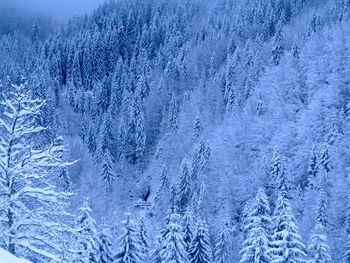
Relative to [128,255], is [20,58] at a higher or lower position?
lower

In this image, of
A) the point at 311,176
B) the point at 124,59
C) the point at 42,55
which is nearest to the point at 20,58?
the point at 42,55

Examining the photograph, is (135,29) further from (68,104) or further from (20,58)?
(68,104)

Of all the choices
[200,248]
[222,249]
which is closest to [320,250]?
[200,248]

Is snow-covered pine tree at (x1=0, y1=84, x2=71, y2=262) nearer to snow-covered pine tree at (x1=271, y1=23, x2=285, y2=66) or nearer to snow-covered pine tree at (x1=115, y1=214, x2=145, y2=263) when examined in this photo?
snow-covered pine tree at (x1=115, y1=214, x2=145, y2=263)

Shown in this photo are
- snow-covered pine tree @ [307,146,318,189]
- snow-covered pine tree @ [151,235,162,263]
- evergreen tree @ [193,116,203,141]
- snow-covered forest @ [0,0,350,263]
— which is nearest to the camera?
snow-covered forest @ [0,0,350,263]

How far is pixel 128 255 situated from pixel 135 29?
155m

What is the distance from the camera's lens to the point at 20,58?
16875 cm

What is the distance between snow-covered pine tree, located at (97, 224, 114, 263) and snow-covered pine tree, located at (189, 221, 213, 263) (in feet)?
28.9

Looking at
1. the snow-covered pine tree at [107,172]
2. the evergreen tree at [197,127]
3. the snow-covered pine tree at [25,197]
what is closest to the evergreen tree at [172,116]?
the evergreen tree at [197,127]

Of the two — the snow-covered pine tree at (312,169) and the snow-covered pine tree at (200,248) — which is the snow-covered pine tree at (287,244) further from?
the snow-covered pine tree at (312,169)

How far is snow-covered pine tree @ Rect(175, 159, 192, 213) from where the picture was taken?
2869 inches

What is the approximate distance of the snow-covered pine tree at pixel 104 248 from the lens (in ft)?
106

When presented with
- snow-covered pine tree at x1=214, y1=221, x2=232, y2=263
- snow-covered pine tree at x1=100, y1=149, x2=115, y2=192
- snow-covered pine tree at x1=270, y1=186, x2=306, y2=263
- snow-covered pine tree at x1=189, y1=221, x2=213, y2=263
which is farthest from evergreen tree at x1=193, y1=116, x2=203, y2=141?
snow-covered pine tree at x1=270, y1=186, x2=306, y2=263

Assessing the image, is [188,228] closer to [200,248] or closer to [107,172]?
[200,248]
